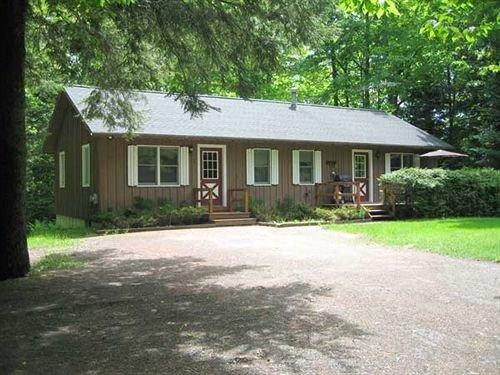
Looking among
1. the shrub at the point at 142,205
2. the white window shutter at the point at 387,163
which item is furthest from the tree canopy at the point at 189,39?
the white window shutter at the point at 387,163

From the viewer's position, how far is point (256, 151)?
22078mm

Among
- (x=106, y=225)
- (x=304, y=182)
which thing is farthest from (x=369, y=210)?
(x=106, y=225)

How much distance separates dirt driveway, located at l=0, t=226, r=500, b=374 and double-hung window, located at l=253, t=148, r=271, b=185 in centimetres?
1083

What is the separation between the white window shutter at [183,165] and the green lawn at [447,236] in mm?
5652

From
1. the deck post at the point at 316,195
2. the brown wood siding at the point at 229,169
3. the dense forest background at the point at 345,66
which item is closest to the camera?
the dense forest background at the point at 345,66

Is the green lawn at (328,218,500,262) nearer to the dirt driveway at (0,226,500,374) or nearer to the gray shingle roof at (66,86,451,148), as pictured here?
the dirt driveway at (0,226,500,374)

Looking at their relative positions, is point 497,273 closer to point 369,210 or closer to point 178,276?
point 178,276

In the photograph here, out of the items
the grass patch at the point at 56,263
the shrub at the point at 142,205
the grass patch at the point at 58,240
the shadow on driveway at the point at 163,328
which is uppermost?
the shrub at the point at 142,205

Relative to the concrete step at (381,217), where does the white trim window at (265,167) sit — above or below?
above

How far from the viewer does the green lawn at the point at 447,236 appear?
37.8 feet

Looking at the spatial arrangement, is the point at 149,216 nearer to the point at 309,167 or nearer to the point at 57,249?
the point at 57,249

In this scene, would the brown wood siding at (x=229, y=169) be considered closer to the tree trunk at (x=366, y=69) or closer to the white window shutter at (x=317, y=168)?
the white window shutter at (x=317, y=168)

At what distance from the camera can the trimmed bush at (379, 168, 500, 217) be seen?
20672 mm

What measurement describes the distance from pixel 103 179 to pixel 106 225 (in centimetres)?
196
